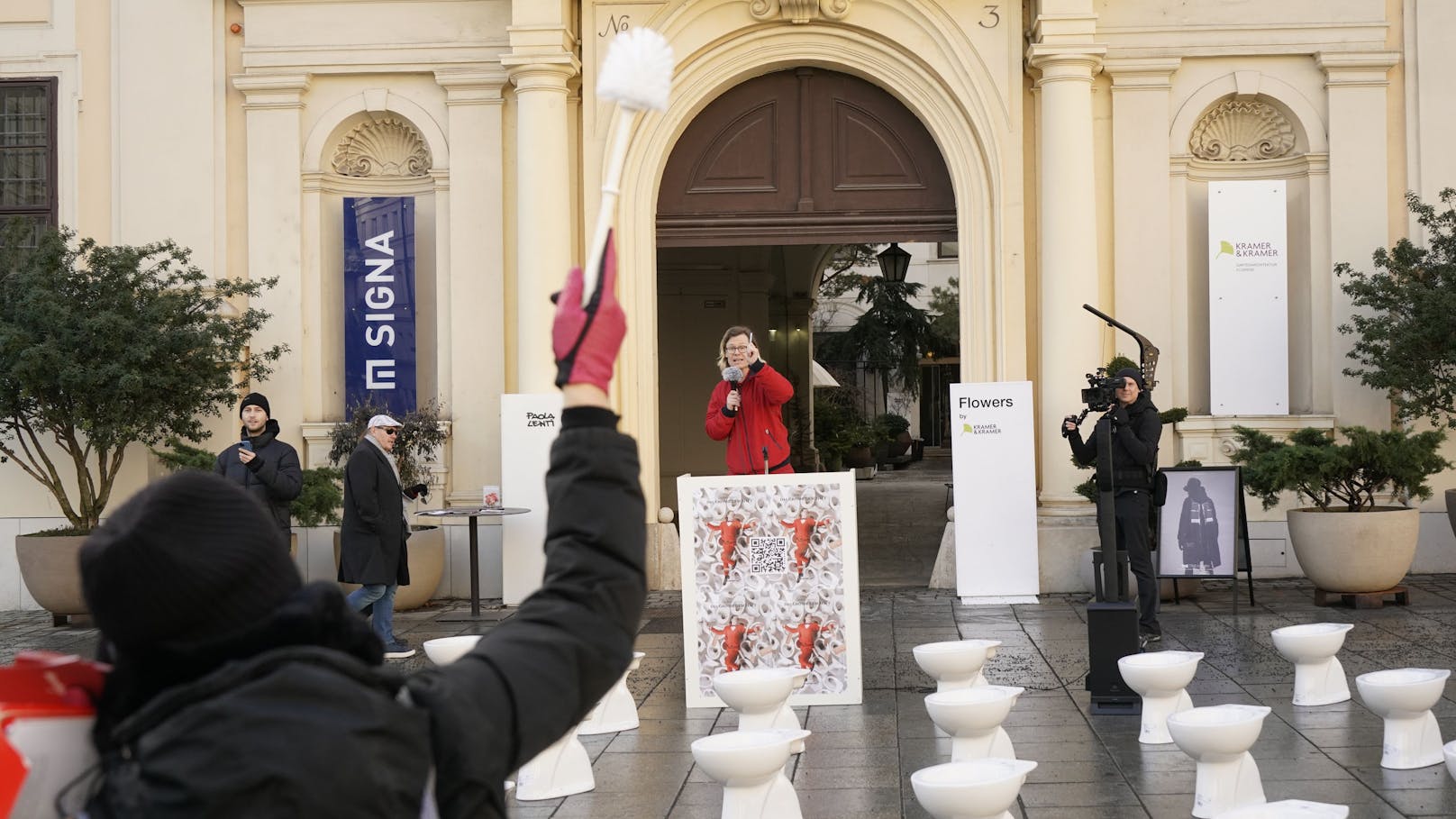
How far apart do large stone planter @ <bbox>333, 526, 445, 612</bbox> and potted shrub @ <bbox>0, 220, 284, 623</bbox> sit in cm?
183

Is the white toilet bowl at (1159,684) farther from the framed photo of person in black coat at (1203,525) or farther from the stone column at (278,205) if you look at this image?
the stone column at (278,205)

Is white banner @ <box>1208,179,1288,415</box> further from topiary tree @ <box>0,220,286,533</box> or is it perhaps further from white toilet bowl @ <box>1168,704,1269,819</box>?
topiary tree @ <box>0,220,286,533</box>

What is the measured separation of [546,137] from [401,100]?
1660 mm

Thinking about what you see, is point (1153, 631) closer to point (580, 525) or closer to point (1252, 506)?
point (1252, 506)

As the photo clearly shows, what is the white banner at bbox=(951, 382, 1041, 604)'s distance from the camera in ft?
39.0

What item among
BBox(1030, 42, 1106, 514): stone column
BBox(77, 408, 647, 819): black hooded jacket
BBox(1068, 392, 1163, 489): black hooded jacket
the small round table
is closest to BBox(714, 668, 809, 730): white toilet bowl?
BBox(1068, 392, 1163, 489): black hooded jacket

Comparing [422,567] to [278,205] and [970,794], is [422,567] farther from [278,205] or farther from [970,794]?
[970,794]

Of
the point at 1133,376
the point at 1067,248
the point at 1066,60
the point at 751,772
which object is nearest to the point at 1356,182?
the point at 1067,248

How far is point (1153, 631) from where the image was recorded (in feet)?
31.7

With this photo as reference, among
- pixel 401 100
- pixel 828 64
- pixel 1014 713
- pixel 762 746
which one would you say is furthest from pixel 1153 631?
pixel 401 100

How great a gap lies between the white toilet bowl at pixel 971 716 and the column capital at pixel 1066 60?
773 centimetres

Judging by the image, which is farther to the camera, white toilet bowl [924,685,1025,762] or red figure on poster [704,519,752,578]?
red figure on poster [704,519,752,578]

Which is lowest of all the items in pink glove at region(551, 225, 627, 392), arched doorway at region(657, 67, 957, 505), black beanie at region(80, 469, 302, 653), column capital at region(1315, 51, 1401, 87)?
black beanie at region(80, 469, 302, 653)

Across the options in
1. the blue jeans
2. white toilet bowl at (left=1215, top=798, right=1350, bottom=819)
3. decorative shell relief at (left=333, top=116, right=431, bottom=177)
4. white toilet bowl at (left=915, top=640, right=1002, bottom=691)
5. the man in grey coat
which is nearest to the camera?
white toilet bowl at (left=1215, top=798, right=1350, bottom=819)
